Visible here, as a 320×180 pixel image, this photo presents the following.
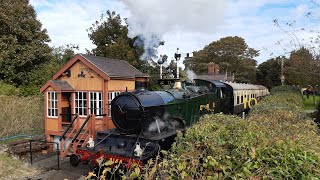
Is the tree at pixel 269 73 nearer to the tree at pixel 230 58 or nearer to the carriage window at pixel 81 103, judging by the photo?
the tree at pixel 230 58

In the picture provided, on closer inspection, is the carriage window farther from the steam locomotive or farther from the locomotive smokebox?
the locomotive smokebox

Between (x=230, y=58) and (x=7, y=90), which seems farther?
(x=230, y=58)

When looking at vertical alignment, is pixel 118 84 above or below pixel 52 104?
above

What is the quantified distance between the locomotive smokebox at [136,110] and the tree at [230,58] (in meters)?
35.7

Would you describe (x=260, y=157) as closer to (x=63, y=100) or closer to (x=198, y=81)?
(x=198, y=81)

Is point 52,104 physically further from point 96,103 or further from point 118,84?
point 118,84

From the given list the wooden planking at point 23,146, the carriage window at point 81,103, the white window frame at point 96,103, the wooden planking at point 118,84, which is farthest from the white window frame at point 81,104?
the wooden planking at point 23,146

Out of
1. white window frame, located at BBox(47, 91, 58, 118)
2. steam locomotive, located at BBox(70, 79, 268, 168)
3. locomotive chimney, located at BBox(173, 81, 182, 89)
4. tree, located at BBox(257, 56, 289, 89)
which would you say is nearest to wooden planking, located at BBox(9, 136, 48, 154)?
white window frame, located at BBox(47, 91, 58, 118)

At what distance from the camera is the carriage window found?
37.9ft

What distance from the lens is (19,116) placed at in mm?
13523

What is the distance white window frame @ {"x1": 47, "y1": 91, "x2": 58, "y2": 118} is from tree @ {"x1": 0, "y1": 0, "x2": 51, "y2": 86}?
22.7ft

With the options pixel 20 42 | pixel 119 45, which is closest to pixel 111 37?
pixel 119 45

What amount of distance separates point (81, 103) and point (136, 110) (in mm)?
4615

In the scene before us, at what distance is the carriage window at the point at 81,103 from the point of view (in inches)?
455
